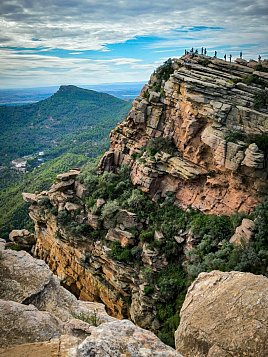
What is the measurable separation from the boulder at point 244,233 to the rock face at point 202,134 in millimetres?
2646

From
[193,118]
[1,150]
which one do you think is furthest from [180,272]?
[1,150]

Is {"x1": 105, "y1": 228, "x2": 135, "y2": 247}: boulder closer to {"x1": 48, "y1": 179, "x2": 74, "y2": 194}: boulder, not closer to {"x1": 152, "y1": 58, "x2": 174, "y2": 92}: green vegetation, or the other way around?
{"x1": 48, "y1": 179, "x2": 74, "y2": 194}: boulder

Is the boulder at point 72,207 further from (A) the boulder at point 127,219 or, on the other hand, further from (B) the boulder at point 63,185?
(A) the boulder at point 127,219

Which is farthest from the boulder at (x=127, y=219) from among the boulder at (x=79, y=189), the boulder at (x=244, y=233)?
the boulder at (x=244, y=233)

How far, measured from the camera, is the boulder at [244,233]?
26.7 metres

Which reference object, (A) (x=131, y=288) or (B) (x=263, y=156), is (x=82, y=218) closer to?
(A) (x=131, y=288)

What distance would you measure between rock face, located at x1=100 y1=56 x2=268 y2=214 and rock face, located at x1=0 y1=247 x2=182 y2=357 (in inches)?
791

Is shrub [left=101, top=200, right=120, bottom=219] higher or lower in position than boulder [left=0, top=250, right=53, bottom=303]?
lower

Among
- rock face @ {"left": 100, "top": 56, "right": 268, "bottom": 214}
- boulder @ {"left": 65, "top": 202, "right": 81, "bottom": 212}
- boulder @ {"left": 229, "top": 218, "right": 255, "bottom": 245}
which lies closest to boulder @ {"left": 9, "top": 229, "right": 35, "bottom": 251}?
boulder @ {"left": 65, "top": 202, "right": 81, "bottom": 212}

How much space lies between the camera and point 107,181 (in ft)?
130

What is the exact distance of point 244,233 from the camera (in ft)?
89.0

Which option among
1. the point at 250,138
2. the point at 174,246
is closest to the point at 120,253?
the point at 174,246

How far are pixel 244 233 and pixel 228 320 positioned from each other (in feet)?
58.5

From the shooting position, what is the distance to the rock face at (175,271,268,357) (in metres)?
9.57
